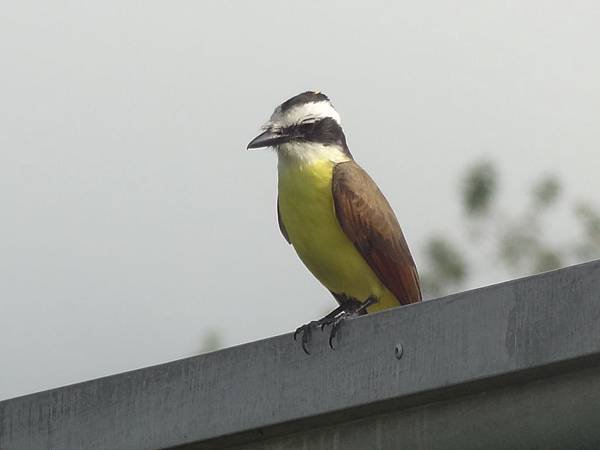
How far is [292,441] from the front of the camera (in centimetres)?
365

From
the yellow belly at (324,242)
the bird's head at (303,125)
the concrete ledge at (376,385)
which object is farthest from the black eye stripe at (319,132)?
the concrete ledge at (376,385)

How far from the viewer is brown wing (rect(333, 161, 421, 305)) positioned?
579 centimetres

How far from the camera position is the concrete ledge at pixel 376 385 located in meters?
3.20

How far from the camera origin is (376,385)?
3436 mm

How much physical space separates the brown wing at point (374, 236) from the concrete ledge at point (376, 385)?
2.10m

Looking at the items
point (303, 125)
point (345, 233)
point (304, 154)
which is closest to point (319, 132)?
point (303, 125)

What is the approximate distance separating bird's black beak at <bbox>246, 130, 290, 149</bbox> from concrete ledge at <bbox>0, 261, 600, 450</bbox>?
2429 millimetres

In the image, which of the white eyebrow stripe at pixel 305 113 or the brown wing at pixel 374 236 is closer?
the brown wing at pixel 374 236

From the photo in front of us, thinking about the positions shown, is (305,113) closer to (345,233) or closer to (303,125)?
(303,125)

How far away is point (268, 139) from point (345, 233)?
0.65 m

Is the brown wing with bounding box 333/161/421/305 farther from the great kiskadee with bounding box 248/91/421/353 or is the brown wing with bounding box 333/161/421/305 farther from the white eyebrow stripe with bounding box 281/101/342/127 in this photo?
the white eyebrow stripe with bounding box 281/101/342/127

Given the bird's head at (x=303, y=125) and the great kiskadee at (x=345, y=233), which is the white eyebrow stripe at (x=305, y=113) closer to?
the bird's head at (x=303, y=125)

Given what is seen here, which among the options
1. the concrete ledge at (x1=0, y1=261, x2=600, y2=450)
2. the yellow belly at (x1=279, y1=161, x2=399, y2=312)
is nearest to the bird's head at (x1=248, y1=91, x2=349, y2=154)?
the yellow belly at (x1=279, y1=161, x2=399, y2=312)

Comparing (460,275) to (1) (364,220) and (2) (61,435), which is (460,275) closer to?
(1) (364,220)
